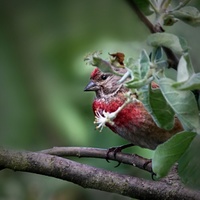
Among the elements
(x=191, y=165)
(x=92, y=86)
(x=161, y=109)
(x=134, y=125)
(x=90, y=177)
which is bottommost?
(x=134, y=125)

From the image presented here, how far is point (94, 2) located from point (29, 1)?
0.26 feet

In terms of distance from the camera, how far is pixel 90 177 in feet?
5.27

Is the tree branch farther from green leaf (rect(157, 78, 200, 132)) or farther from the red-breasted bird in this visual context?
green leaf (rect(157, 78, 200, 132))

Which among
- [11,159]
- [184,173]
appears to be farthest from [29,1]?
[11,159]

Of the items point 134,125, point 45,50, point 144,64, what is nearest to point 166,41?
point 144,64

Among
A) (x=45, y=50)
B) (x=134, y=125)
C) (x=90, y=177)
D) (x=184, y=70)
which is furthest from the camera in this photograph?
(x=134, y=125)

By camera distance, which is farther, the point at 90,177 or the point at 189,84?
the point at 90,177

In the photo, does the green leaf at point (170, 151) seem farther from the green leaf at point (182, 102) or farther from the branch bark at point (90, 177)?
the branch bark at point (90, 177)

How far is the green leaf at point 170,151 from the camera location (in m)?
0.88

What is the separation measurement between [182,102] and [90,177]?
85 centimetres

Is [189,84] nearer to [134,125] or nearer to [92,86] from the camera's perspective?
[134,125]

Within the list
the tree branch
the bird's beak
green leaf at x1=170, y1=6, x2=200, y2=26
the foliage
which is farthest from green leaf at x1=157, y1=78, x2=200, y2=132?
the bird's beak

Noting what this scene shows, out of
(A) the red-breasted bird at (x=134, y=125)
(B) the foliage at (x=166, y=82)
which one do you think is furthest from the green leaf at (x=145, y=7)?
(A) the red-breasted bird at (x=134, y=125)

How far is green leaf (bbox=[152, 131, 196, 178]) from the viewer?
88cm
